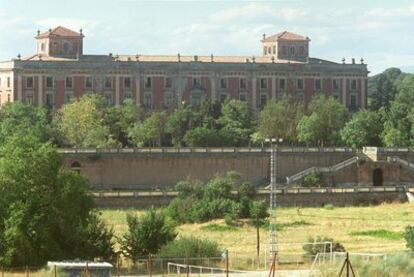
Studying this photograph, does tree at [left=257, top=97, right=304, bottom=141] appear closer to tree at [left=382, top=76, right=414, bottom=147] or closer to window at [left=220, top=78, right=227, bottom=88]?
tree at [left=382, top=76, right=414, bottom=147]

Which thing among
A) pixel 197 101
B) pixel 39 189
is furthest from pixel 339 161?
pixel 39 189

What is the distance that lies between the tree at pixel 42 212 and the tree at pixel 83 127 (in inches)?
1934

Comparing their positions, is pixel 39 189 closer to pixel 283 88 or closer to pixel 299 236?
pixel 299 236

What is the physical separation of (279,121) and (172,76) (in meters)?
16.1

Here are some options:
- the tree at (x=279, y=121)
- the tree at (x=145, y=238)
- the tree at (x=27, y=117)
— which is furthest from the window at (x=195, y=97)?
the tree at (x=145, y=238)

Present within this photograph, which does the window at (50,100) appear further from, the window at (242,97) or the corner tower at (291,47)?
the corner tower at (291,47)

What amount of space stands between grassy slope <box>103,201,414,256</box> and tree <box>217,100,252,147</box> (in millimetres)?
24447

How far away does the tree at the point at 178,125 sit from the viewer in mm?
109812

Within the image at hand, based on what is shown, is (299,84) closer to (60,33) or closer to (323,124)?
(323,124)

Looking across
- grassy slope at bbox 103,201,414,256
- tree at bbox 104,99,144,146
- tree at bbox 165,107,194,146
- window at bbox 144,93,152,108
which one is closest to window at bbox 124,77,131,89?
window at bbox 144,93,152,108

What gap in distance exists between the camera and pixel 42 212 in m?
50.8

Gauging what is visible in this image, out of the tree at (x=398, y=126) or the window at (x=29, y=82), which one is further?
the window at (x=29, y=82)

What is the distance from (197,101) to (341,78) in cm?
1307

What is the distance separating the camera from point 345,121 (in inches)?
4432
